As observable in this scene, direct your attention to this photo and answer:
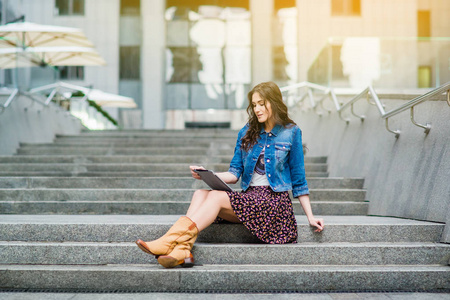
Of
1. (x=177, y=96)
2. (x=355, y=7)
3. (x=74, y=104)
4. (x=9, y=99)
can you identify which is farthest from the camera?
(x=177, y=96)

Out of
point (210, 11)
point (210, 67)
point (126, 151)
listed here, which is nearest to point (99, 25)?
point (210, 11)

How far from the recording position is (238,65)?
20656 millimetres

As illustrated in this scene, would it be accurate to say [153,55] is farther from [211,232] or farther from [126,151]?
[211,232]

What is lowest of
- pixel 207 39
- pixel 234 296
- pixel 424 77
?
pixel 234 296

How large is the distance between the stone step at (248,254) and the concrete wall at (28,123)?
5109mm

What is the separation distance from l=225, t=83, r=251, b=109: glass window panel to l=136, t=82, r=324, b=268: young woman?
54.5 ft

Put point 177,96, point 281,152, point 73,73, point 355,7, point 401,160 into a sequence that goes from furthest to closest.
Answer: point 73,73 < point 177,96 < point 355,7 < point 401,160 < point 281,152

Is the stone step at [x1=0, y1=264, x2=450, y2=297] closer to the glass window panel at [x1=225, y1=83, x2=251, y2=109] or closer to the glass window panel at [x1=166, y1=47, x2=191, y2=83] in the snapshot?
the glass window panel at [x1=225, y1=83, x2=251, y2=109]

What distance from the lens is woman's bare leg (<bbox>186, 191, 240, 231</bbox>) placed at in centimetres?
370

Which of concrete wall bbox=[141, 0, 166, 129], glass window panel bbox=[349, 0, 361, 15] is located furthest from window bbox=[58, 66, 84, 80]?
glass window panel bbox=[349, 0, 361, 15]

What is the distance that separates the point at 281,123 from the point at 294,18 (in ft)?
58.0

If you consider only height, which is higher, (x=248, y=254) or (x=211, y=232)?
(x=211, y=232)

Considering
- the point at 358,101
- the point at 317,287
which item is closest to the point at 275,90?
the point at 317,287

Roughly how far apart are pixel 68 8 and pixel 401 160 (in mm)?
19451
